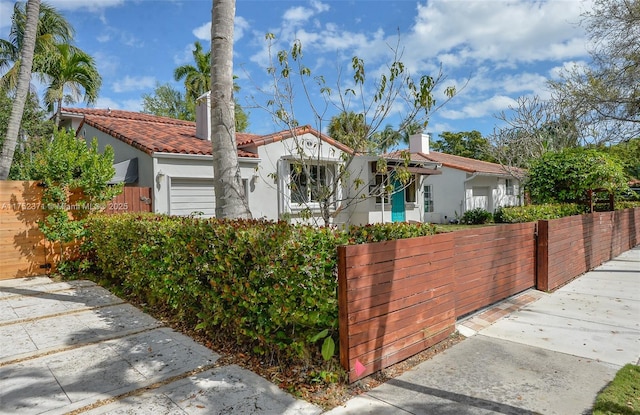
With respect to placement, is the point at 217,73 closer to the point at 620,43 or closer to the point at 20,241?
the point at 20,241

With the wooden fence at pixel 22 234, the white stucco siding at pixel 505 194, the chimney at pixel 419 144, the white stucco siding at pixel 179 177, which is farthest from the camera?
the white stucco siding at pixel 505 194

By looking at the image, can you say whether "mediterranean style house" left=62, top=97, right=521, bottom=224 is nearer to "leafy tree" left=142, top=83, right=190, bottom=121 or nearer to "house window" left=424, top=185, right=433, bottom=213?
"house window" left=424, top=185, right=433, bottom=213

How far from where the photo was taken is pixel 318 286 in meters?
3.44

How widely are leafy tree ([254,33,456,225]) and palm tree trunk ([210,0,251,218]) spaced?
0.57 metres

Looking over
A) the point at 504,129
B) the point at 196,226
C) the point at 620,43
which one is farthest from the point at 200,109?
the point at 504,129

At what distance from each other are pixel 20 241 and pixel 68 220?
3.70 ft

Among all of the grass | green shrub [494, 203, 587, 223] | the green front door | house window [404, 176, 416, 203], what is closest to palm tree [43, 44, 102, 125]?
the green front door

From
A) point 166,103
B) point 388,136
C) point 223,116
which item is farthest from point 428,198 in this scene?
point 166,103

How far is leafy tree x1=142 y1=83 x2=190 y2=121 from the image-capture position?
35.2 meters

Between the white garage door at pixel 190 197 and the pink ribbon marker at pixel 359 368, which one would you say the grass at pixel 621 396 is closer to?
the pink ribbon marker at pixel 359 368

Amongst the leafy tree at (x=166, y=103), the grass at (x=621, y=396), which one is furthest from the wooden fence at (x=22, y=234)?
the leafy tree at (x=166, y=103)

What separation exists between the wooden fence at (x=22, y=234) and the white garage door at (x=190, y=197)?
3062 mm

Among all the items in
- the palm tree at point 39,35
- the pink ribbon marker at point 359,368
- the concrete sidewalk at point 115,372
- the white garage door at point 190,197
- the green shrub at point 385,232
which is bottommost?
the concrete sidewalk at point 115,372

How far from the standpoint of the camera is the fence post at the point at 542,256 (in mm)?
7246
